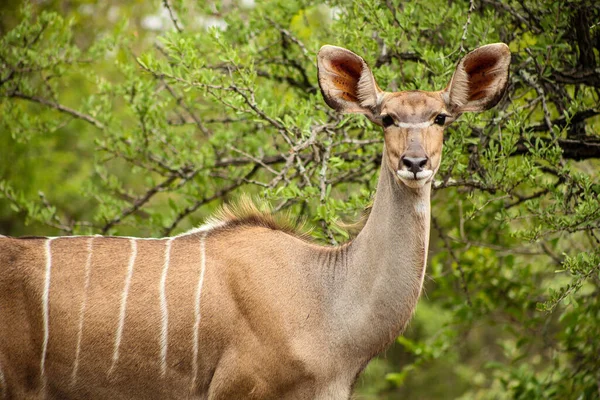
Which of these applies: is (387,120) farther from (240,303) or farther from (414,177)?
(240,303)

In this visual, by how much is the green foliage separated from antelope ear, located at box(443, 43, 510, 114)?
0.22 metres

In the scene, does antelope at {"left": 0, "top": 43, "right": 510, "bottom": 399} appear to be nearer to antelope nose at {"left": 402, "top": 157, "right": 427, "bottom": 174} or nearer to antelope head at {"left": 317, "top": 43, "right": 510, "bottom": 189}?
antelope head at {"left": 317, "top": 43, "right": 510, "bottom": 189}

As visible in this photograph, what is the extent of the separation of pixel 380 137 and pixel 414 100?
99cm

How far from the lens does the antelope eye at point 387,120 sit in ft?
11.2

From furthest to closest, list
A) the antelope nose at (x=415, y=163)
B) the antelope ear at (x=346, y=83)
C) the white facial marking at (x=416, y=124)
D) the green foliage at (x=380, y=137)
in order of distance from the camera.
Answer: the green foliage at (x=380, y=137) < the antelope ear at (x=346, y=83) < the white facial marking at (x=416, y=124) < the antelope nose at (x=415, y=163)

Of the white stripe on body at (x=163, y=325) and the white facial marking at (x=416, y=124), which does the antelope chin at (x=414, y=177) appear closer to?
the white facial marking at (x=416, y=124)

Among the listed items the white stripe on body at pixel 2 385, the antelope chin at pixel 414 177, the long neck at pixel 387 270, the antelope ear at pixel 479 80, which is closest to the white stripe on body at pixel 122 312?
the white stripe on body at pixel 2 385

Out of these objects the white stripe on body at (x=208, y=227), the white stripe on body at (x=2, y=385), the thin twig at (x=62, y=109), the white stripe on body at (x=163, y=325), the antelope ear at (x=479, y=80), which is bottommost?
the white stripe on body at (x=2, y=385)

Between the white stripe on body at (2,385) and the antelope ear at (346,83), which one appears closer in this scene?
the white stripe on body at (2,385)

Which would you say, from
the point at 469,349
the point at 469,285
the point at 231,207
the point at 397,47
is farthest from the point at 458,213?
the point at 469,349

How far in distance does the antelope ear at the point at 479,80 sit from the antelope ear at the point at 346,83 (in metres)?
0.35

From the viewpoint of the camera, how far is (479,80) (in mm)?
3582

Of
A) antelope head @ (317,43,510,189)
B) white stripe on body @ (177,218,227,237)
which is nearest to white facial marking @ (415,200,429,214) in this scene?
antelope head @ (317,43,510,189)

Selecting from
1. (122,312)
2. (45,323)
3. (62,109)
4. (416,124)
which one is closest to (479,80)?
(416,124)
